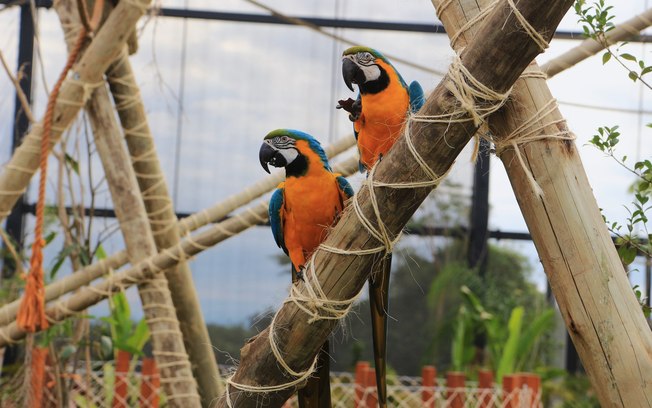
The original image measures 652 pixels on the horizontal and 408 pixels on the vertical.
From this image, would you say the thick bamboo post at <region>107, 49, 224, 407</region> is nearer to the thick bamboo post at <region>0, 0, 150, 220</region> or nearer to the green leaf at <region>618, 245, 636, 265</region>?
the thick bamboo post at <region>0, 0, 150, 220</region>

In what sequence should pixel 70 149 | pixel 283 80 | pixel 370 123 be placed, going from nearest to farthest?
pixel 370 123 → pixel 70 149 → pixel 283 80

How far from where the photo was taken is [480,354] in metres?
4.70

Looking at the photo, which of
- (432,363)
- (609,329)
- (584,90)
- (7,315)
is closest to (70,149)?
(7,315)

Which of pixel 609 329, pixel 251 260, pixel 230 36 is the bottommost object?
pixel 609 329

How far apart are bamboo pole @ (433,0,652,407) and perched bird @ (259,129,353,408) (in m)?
0.29

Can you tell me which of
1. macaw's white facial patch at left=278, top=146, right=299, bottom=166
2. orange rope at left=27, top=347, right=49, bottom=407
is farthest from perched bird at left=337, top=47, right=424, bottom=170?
orange rope at left=27, top=347, right=49, bottom=407

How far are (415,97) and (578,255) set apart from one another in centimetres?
39

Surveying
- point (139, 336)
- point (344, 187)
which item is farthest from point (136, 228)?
point (139, 336)

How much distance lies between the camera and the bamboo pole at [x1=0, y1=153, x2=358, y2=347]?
7.14ft

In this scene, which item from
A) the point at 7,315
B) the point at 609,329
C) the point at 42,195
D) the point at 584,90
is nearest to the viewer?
the point at 609,329

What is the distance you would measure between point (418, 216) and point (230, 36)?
1693 millimetres

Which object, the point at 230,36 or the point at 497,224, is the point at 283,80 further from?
the point at 497,224

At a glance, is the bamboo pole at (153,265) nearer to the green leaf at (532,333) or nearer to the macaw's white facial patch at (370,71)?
the macaw's white facial patch at (370,71)

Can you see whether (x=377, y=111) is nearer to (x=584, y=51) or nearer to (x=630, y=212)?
(x=630, y=212)
